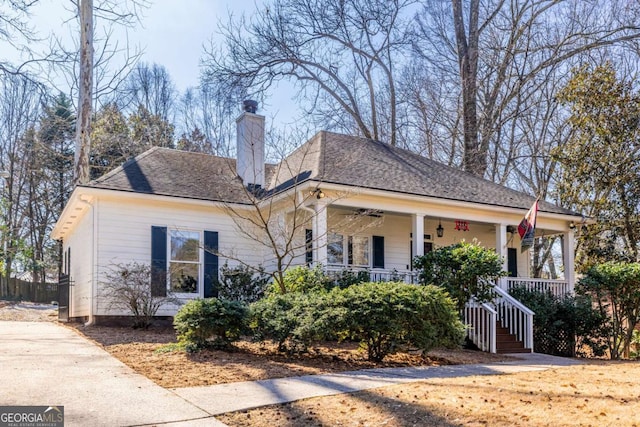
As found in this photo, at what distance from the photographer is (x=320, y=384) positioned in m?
6.31

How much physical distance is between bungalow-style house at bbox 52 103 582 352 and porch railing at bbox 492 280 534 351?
31 mm

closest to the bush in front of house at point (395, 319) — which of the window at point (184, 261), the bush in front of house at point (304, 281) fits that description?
the bush in front of house at point (304, 281)

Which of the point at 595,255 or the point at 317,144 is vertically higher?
the point at 317,144

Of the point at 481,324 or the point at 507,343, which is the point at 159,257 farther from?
the point at 507,343

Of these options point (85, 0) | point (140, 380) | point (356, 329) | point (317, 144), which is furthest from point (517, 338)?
point (85, 0)

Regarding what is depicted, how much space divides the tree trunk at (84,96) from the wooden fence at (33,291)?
11777 mm

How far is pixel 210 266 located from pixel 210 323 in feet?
18.1

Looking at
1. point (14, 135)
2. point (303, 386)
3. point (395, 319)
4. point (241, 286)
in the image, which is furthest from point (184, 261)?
point (14, 135)

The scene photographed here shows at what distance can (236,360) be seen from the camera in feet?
25.7

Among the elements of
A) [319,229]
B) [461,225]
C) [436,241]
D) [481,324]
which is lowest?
[481,324]

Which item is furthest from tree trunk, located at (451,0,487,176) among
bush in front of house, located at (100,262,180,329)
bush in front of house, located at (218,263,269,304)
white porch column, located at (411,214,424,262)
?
bush in front of house, located at (100,262,180,329)

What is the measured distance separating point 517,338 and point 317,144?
7089 millimetres

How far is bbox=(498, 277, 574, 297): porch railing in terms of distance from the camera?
45.8 feet

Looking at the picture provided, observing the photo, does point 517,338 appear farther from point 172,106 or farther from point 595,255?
point 172,106
